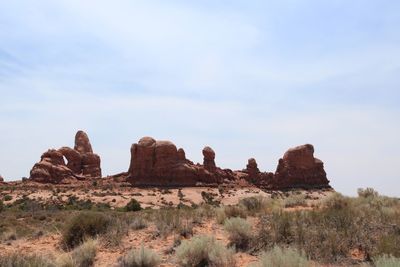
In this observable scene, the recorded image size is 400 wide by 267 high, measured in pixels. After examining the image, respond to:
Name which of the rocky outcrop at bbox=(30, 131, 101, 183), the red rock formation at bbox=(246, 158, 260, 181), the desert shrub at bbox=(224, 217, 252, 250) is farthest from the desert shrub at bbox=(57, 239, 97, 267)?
the red rock formation at bbox=(246, 158, 260, 181)

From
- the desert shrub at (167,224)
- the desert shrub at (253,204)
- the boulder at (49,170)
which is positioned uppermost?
the boulder at (49,170)

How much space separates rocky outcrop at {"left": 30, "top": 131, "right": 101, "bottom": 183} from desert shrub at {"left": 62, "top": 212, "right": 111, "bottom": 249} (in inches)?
2183

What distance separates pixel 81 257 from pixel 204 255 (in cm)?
312

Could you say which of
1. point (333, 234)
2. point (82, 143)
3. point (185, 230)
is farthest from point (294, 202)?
point (82, 143)

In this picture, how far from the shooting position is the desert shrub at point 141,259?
30.0ft

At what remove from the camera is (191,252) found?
914cm

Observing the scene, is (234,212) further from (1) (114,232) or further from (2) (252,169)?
(2) (252,169)

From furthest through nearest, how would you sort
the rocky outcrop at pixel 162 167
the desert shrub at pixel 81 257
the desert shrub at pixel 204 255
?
1. the rocky outcrop at pixel 162 167
2. the desert shrub at pixel 81 257
3. the desert shrub at pixel 204 255

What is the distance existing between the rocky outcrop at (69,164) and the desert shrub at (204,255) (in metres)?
60.4

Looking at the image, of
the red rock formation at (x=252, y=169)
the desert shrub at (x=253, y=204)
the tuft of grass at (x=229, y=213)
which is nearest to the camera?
the tuft of grass at (x=229, y=213)

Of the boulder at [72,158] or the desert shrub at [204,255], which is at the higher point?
the boulder at [72,158]

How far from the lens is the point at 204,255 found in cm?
910

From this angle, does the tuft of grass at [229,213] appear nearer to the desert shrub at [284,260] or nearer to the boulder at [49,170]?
the desert shrub at [284,260]

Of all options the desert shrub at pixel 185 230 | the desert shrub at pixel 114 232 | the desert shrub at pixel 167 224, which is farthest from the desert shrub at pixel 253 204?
the desert shrub at pixel 114 232
